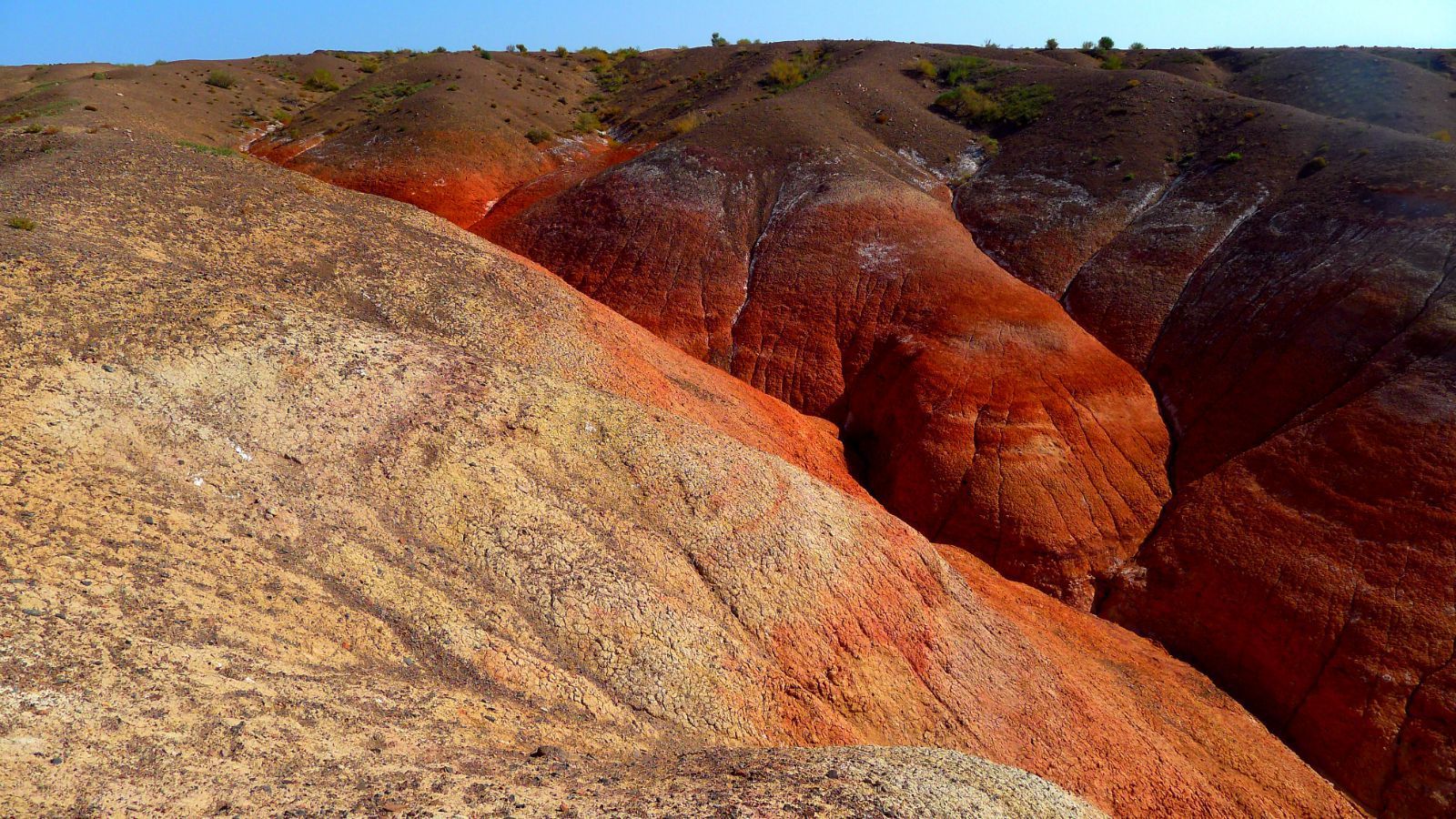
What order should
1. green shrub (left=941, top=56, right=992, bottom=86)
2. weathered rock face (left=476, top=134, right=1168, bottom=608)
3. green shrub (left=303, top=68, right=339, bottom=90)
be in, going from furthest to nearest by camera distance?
green shrub (left=303, top=68, right=339, bottom=90), green shrub (left=941, top=56, right=992, bottom=86), weathered rock face (left=476, top=134, right=1168, bottom=608)

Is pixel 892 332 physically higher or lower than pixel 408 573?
higher

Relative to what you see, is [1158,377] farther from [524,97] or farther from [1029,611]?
[524,97]

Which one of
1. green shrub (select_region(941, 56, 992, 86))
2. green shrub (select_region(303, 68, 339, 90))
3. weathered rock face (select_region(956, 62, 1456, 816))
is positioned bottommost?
weathered rock face (select_region(956, 62, 1456, 816))

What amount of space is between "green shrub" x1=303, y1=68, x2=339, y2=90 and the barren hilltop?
56.1 feet

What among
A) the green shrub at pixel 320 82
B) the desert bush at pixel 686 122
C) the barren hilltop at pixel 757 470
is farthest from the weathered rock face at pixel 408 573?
the green shrub at pixel 320 82

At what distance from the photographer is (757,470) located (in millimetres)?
12531

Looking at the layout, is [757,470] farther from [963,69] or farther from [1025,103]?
[963,69]

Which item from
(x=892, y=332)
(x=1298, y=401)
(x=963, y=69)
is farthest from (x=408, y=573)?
(x=963, y=69)

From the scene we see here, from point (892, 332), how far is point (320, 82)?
153 ft

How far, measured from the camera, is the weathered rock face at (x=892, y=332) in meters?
20.2

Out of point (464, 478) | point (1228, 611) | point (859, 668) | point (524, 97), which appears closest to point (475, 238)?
point (464, 478)

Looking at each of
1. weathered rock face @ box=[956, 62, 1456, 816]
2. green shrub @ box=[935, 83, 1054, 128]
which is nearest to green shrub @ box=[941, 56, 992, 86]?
green shrub @ box=[935, 83, 1054, 128]

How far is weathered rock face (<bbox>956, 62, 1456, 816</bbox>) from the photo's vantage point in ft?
50.3

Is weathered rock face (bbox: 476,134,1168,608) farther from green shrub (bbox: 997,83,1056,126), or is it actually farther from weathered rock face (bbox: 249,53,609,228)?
green shrub (bbox: 997,83,1056,126)
